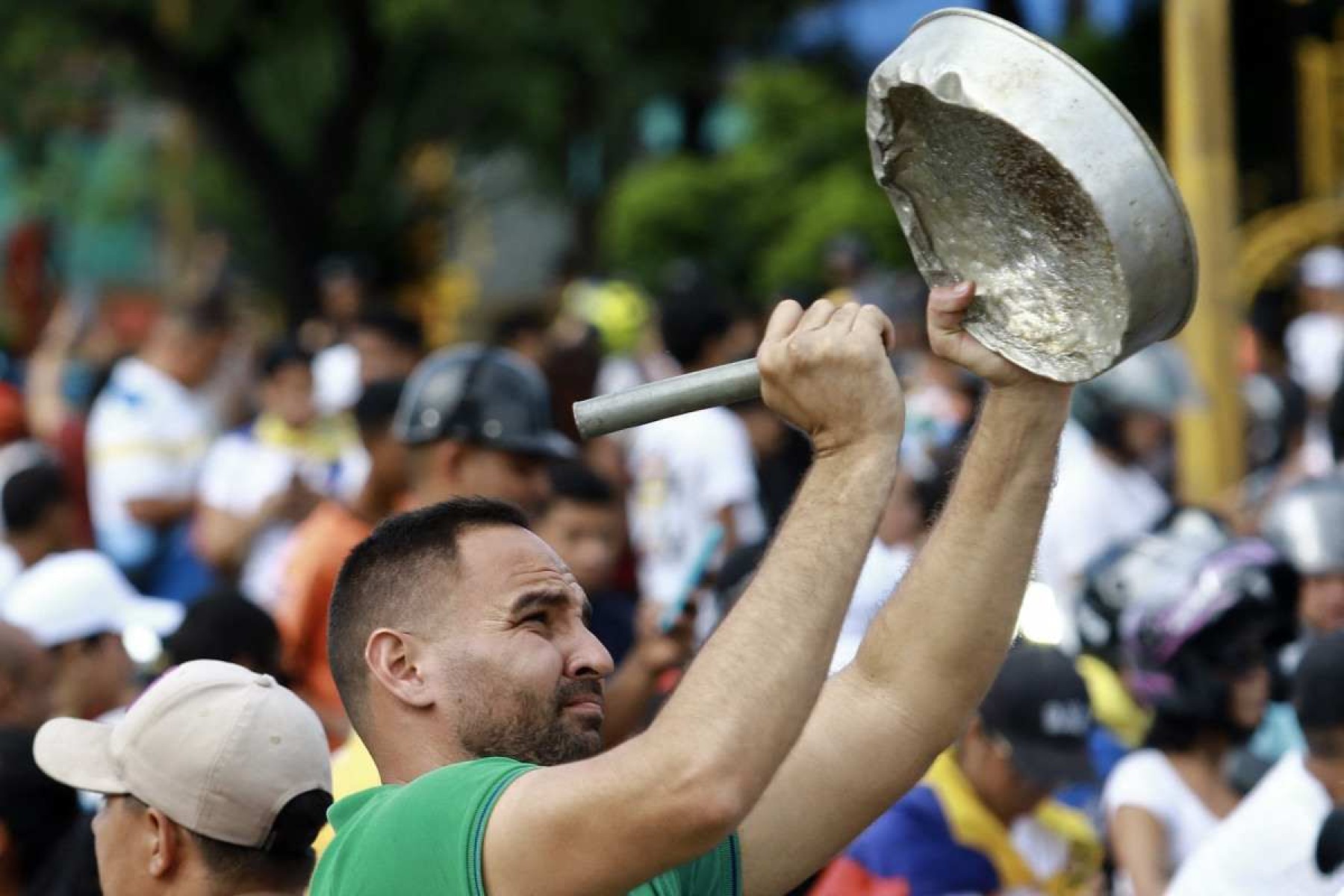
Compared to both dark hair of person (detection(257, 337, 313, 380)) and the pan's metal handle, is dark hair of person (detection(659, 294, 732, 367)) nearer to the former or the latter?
dark hair of person (detection(257, 337, 313, 380))

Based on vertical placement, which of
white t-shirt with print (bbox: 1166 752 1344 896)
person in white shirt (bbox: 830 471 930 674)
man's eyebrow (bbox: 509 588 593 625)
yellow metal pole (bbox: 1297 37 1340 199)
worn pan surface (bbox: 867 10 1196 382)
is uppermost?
worn pan surface (bbox: 867 10 1196 382)

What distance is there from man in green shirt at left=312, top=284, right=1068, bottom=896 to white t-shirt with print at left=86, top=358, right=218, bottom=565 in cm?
542

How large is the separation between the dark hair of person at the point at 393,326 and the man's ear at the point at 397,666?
6599 mm

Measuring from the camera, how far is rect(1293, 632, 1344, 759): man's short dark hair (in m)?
4.34

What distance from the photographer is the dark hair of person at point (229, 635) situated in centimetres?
495

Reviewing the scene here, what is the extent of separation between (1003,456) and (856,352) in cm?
50

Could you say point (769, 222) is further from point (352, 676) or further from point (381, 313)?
point (352, 676)

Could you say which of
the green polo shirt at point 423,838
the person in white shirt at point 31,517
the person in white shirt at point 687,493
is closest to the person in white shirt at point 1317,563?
the person in white shirt at point 687,493

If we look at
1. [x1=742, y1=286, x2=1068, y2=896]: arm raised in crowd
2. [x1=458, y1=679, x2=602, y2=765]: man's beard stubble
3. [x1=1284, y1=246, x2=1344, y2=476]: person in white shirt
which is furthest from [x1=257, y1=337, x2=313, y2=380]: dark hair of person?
[x1=458, y1=679, x2=602, y2=765]: man's beard stubble

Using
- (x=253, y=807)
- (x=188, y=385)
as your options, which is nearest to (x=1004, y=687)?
(x=253, y=807)

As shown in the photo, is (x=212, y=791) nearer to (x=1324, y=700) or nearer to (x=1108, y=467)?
(x=1324, y=700)

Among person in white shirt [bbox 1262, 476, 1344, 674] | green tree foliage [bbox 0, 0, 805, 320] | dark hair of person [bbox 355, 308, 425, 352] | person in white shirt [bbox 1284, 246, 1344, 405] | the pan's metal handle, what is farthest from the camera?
green tree foliage [bbox 0, 0, 805, 320]

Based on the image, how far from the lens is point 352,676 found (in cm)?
304

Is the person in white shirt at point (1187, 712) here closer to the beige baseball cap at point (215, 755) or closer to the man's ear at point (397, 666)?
the beige baseball cap at point (215, 755)
